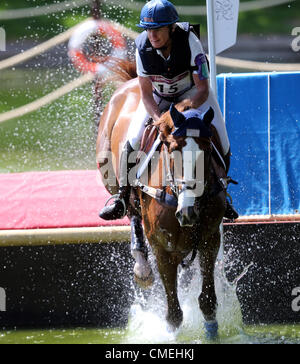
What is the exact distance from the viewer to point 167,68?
5.25m

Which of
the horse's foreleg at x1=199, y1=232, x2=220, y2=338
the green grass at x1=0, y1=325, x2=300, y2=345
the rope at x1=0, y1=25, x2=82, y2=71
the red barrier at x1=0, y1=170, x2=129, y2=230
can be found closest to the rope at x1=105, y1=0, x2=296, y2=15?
the rope at x1=0, y1=25, x2=82, y2=71

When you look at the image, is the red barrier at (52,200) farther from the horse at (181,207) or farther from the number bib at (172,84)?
the number bib at (172,84)

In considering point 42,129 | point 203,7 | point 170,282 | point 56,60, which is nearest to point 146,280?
point 170,282

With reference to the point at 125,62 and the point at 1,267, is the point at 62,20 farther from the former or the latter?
the point at 1,267

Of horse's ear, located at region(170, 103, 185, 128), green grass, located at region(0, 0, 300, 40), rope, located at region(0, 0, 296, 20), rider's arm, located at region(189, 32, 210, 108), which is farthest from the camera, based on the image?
green grass, located at region(0, 0, 300, 40)

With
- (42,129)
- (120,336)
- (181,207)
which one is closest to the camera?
(181,207)

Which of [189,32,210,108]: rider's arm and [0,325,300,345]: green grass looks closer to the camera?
[189,32,210,108]: rider's arm

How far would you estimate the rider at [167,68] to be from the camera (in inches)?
201

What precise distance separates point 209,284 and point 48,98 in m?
4.92

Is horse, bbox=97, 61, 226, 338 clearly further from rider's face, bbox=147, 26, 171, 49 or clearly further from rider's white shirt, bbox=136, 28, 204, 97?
rider's face, bbox=147, 26, 171, 49

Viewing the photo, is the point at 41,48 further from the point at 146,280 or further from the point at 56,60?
the point at 146,280

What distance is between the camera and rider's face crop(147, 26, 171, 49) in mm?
5105

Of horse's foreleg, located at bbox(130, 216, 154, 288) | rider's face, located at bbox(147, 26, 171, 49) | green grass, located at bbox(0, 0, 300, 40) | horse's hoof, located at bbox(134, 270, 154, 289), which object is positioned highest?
rider's face, located at bbox(147, 26, 171, 49)

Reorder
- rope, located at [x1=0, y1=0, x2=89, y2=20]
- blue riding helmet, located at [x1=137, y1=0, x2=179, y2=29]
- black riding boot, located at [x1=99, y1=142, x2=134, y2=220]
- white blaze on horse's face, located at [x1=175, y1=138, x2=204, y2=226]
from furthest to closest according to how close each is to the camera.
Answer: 1. rope, located at [x1=0, y1=0, x2=89, y2=20]
2. black riding boot, located at [x1=99, y1=142, x2=134, y2=220]
3. blue riding helmet, located at [x1=137, y1=0, x2=179, y2=29]
4. white blaze on horse's face, located at [x1=175, y1=138, x2=204, y2=226]
